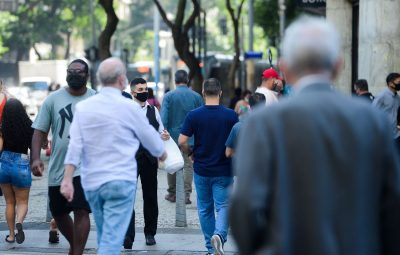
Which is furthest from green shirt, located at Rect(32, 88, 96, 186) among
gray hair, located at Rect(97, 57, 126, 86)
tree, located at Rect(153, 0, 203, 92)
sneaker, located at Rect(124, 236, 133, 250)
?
tree, located at Rect(153, 0, 203, 92)

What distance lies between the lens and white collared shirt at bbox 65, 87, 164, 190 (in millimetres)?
7121

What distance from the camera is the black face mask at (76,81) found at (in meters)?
8.95

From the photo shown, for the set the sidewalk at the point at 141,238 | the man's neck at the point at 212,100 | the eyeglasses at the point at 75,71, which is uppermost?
the eyeglasses at the point at 75,71

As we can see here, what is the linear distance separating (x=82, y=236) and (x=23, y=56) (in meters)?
76.5

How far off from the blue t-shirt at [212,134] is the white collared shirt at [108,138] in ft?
9.11

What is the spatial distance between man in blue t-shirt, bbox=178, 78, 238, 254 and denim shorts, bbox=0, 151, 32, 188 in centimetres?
183

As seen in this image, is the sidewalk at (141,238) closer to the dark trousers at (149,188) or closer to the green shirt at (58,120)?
the dark trousers at (149,188)

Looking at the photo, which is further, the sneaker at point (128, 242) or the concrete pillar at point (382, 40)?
the concrete pillar at point (382, 40)

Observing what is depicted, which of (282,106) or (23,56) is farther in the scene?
(23,56)

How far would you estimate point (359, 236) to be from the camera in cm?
398

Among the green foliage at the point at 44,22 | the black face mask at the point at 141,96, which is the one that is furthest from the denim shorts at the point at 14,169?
the green foliage at the point at 44,22

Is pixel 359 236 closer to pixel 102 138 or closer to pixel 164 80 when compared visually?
pixel 102 138

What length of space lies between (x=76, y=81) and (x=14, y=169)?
93.6 inches

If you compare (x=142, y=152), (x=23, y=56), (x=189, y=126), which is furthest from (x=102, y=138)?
(x=23, y=56)
